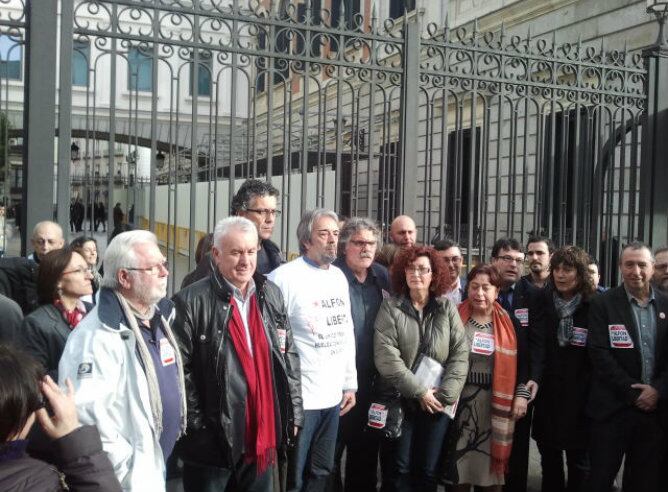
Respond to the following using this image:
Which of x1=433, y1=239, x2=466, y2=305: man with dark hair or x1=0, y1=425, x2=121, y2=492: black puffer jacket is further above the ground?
x1=433, y1=239, x2=466, y2=305: man with dark hair

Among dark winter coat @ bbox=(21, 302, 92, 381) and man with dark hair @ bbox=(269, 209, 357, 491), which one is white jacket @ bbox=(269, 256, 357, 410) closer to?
man with dark hair @ bbox=(269, 209, 357, 491)

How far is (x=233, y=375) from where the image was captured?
3549 millimetres

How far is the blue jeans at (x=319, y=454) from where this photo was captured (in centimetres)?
445

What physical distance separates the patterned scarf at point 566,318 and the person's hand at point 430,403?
1.11 meters

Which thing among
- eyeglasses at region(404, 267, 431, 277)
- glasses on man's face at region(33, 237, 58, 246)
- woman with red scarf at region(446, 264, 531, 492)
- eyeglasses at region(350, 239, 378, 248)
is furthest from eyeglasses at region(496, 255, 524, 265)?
glasses on man's face at region(33, 237, 58, 246)

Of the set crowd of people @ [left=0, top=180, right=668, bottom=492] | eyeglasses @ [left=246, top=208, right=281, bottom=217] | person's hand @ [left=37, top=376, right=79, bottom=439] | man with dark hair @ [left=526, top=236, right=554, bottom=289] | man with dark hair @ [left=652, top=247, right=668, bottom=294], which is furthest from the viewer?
man with dark hair @ [left=652, top=247, right=668, bottom=294]

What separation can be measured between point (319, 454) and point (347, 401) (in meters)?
0.38

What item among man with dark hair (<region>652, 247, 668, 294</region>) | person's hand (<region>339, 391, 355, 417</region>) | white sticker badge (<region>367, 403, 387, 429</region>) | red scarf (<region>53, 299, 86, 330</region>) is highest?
man with dark hair (<region>652, 247, 668, 294</region>)

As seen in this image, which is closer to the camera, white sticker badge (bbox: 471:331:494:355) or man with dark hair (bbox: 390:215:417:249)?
white sticker badge (bbox: 471:331:494:355)

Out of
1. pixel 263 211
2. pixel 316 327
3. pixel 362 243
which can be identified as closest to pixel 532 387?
pixel 362 243

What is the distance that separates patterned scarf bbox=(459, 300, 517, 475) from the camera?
15.6 ft

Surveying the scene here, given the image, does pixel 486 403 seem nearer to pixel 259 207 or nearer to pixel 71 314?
pixel 259 207

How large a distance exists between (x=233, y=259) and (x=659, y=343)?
9.60 ft

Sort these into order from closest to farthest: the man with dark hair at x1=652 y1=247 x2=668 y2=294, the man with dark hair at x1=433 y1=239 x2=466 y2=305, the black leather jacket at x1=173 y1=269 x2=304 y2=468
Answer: the black leather jacket at x1=173 y1=269 x2=304 y2=468 < the man with dark hair at x1=433 y1=239 x2=466 y2=305 < the man with dark hair at x1=652 y1=247 x2=668 y2=294
